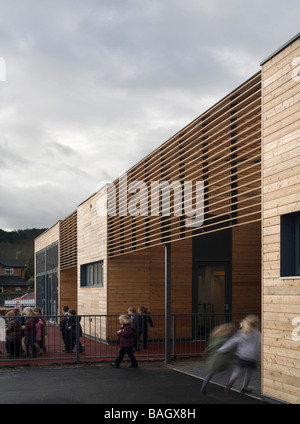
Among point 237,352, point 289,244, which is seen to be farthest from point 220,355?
point 289,244

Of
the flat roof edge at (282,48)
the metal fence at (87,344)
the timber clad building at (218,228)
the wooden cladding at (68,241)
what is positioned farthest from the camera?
the wooden cladding at (68,241)

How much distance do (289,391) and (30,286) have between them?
94.0 metres

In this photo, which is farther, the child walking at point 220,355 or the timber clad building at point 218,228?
the child walking at point 220,355

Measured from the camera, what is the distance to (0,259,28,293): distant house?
11906cm

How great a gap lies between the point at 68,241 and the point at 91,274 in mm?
4938

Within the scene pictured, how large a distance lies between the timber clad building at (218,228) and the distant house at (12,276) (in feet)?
312

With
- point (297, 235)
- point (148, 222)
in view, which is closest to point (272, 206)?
point (297, 235)

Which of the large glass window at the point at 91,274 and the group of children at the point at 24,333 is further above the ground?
the large glass window at the point at 91,274

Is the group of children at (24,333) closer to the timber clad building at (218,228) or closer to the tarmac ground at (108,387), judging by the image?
the tarmac ground at (108,387)

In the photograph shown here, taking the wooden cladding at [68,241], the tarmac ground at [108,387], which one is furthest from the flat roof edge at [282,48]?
the wooden cladding at [68,241]

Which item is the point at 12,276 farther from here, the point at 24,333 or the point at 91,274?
the point at 24,333

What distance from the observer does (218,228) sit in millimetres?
13609

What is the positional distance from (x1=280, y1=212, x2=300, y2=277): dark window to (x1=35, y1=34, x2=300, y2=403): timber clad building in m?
0.01

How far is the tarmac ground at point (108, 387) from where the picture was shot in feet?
29.6
